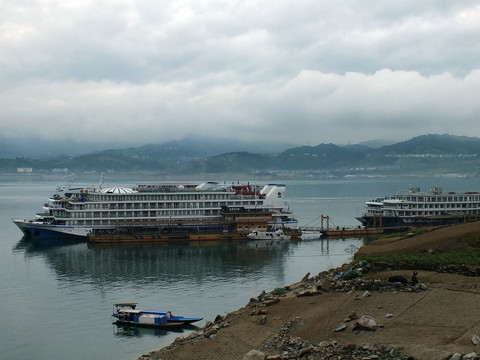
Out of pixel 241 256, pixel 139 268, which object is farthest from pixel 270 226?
pixel 139 268

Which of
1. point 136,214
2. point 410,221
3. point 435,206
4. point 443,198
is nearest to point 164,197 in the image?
point 136,214

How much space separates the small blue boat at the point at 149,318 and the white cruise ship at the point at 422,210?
3837 cm

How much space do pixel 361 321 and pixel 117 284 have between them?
21105mm

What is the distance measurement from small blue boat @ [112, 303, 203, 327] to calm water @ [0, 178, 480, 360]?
0.55 m

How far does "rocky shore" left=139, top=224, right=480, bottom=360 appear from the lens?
53.4 feet

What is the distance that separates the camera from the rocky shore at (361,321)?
16266mm

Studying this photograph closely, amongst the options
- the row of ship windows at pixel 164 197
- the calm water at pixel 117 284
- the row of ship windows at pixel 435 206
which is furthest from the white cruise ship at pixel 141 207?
the row of ship windows at pixel 435 206

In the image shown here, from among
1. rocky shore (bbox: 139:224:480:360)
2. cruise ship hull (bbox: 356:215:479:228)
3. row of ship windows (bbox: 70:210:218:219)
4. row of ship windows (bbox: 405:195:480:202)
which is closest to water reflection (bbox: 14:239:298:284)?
row of ship windows (bbox: 70:210:218:219)

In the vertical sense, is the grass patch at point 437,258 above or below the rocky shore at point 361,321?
above

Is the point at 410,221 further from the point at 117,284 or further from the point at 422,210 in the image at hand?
the point at 117,284

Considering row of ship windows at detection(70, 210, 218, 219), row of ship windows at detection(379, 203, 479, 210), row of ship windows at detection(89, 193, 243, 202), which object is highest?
row of ship windows at detection(89, 193, 243, 202)

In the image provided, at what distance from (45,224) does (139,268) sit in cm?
1831

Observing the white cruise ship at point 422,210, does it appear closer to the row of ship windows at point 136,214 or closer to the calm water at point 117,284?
the calm water at point 117,284

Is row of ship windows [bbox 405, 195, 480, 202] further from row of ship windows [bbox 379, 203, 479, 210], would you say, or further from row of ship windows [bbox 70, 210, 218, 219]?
row of ship windows [bbox 70, 210, 218, 219]
